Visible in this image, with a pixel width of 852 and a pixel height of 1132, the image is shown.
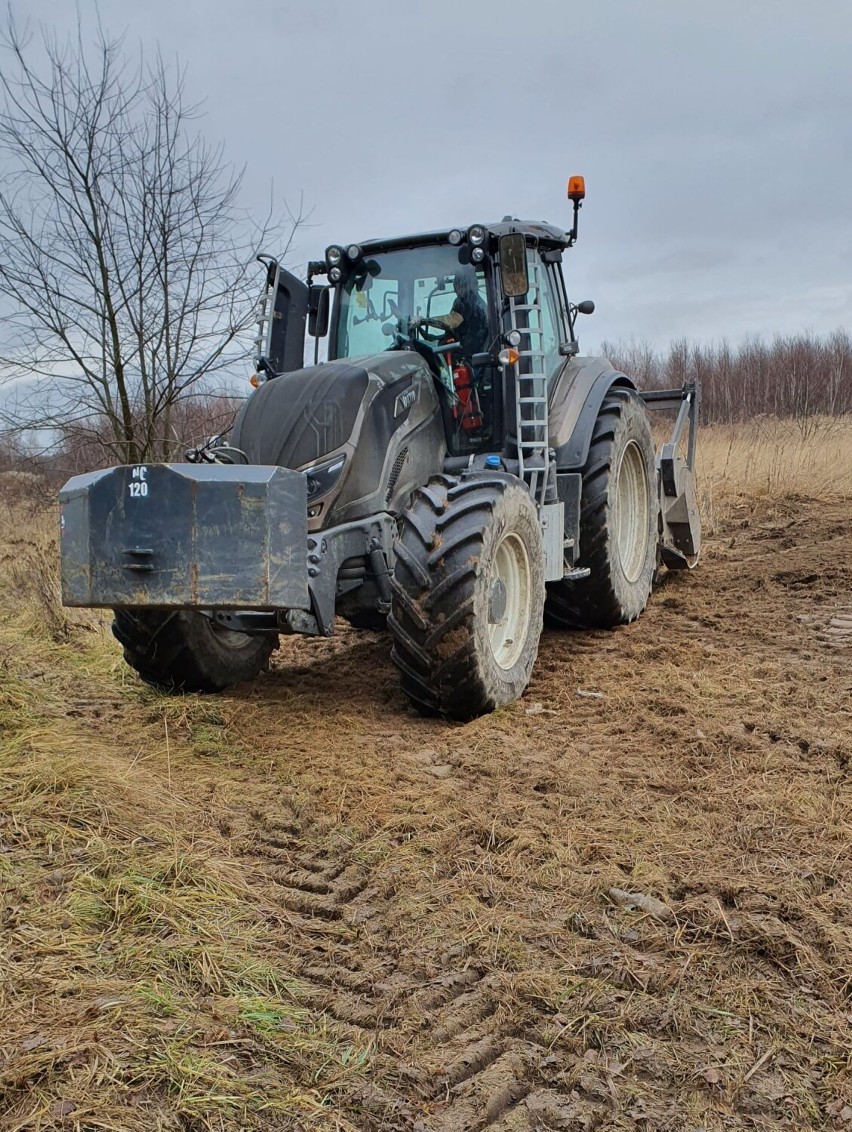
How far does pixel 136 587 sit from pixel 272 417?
1.33 m

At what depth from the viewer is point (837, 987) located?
2574 millimetres

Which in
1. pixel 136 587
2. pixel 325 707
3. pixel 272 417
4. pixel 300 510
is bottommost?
pixel 325 707

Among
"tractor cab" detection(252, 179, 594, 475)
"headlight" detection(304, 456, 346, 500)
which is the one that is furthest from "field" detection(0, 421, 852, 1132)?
"tractor cab" detection(252, 179, 594, 475)

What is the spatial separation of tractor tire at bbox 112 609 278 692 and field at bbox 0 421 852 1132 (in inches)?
5.8

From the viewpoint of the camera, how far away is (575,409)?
21.2 feet

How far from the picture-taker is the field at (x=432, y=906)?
2.23 metres

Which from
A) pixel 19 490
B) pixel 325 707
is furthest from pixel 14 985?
pixel 19 490

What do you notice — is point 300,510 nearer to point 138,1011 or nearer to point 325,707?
point 325,707

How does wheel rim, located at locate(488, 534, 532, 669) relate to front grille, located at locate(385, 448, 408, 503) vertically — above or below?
below

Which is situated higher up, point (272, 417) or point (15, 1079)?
point (272, 417)

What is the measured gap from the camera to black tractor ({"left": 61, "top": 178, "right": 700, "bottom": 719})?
172 inches

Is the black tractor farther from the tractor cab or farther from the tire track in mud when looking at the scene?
the tire track in mud

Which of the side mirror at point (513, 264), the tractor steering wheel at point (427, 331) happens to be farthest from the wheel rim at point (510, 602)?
the tractor steering wheel at point (427, 331)

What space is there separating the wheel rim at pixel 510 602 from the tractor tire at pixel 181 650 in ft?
4.83
